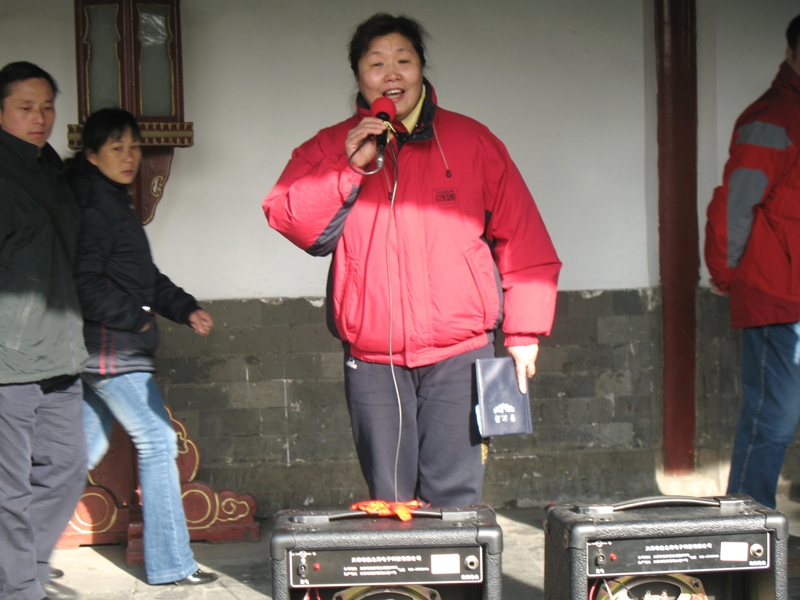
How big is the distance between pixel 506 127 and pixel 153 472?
215cm

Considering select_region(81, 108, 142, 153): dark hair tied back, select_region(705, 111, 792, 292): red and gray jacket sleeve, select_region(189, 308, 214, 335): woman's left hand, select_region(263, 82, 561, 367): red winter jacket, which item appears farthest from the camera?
select_region(189, 308, 214, 335): woman's left hand

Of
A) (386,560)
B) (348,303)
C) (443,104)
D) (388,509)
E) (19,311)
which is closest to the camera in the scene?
(386,560)

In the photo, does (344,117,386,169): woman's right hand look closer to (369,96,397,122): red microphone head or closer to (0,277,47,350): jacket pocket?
(369,96,397,122): red microphone head

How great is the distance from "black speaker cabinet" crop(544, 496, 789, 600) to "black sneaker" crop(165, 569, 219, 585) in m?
1.68

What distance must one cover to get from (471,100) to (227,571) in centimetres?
226

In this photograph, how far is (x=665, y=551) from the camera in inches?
101

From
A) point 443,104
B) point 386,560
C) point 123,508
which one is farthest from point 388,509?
point 443,104

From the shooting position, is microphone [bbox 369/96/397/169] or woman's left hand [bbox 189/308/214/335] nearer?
microphone [bbox 369/96/397/169]

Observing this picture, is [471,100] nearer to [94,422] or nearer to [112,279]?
[112,279]

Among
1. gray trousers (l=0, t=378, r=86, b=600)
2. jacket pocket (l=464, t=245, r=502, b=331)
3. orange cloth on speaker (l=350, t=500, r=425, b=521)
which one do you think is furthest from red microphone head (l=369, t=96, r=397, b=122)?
gray trousers (l=0, t=378, r=86, b=600)

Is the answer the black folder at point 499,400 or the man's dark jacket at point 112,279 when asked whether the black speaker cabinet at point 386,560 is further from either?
the man's dark jacket at point 112,279

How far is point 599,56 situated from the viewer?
4.66 meters

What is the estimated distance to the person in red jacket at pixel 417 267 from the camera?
9.64ft

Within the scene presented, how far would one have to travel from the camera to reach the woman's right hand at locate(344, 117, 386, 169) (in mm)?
2818
